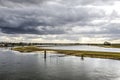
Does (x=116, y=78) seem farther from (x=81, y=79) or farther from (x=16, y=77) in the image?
(x=16, y=77)

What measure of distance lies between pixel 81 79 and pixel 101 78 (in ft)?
13.2

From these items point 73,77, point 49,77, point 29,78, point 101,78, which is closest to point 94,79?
point 101,78

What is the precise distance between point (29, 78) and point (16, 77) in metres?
2.85

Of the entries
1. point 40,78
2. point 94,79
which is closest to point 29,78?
point 40,78

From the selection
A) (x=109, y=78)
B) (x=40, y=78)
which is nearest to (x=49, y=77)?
(x=40, y=78)

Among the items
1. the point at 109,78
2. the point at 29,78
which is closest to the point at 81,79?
the point at 109,78

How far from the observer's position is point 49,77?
43.2 meters

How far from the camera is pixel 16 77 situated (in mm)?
43219

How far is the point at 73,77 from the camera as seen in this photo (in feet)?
143

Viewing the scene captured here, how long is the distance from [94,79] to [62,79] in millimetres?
6118

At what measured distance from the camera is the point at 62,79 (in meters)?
41.5

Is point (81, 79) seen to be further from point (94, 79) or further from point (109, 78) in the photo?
point (109, 78)

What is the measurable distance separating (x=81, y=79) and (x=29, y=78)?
33.0 feet

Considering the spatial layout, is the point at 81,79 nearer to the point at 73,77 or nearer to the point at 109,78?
the point at 73,77
